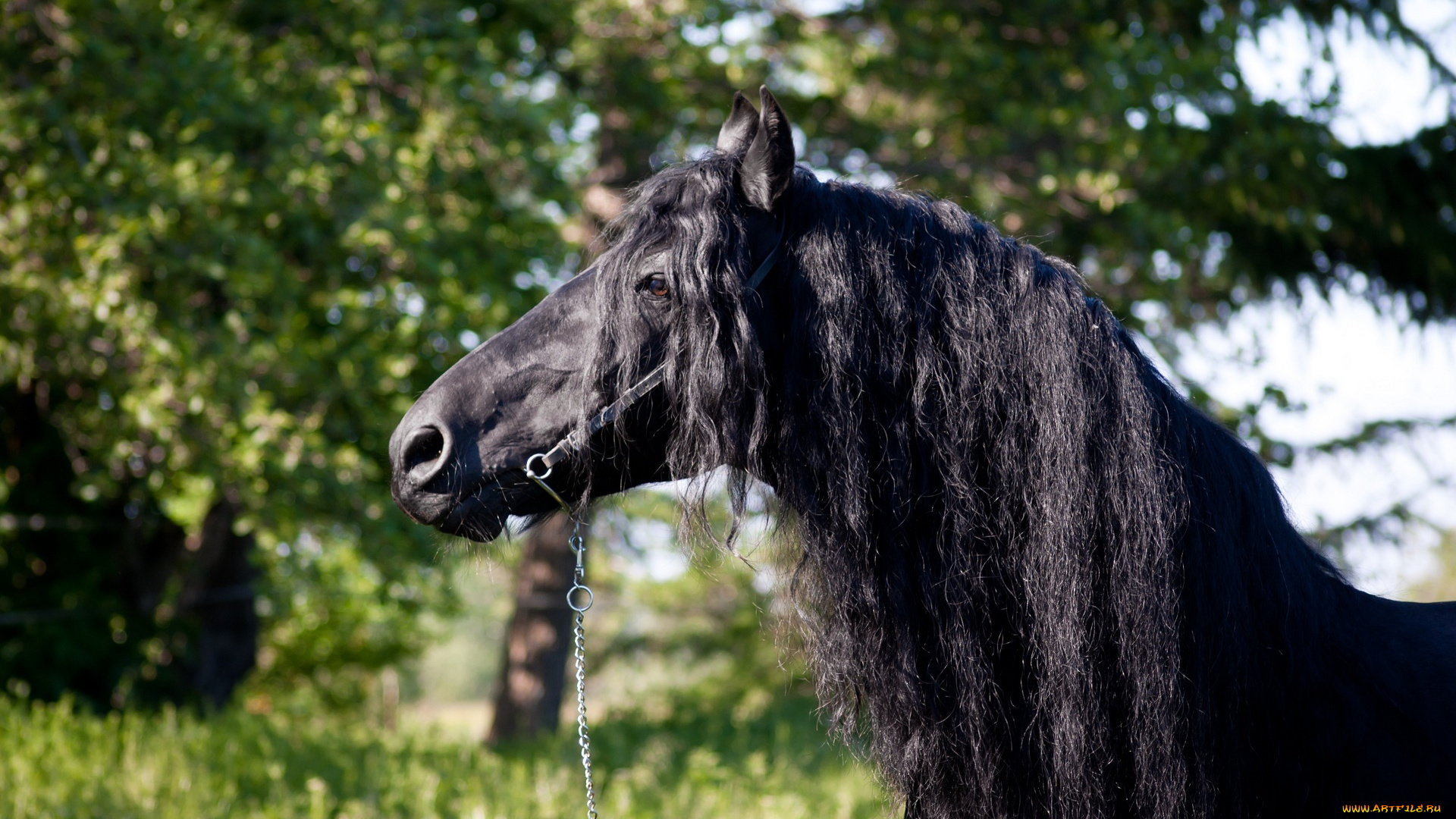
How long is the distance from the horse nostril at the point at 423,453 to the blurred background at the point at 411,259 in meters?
1.80

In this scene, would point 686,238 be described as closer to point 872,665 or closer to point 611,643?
point 872,665

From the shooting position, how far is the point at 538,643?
850 cm

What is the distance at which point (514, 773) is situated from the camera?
4.78 m

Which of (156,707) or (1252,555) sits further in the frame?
(156,707)

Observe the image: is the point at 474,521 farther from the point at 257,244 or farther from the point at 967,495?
the point at 257,244

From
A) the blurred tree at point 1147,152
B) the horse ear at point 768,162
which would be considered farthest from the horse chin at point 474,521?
the blurred tree at point 1147,152

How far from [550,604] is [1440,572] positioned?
17.4 m

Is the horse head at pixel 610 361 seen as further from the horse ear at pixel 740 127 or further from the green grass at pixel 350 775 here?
the green grass at pixel 350 775

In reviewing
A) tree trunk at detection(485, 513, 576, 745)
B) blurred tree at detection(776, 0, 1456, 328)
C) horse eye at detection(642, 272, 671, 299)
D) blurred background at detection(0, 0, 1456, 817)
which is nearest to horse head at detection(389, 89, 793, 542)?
horse eye at detection(642, 272, 671, 299)

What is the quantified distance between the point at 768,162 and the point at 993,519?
30.2 inches

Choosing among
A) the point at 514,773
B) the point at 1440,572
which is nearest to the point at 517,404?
the point at 514,773

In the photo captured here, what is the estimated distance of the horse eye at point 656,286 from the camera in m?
1.90

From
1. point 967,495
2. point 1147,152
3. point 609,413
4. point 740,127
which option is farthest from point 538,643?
point 967,495

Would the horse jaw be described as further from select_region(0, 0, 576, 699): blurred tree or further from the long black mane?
select_region(0, 0, 576, 699): blurred tree
